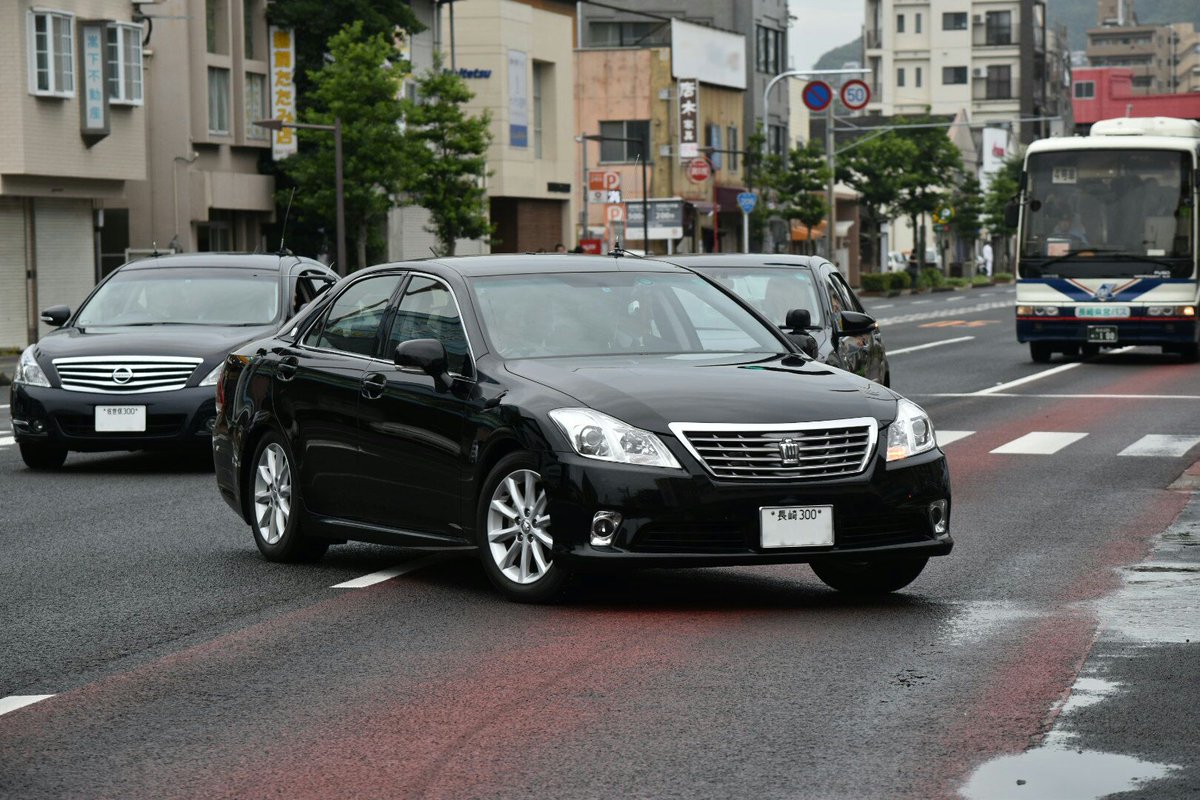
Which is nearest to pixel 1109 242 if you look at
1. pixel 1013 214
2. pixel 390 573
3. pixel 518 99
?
pixel 1013 214

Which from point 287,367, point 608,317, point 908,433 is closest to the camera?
point 908,433

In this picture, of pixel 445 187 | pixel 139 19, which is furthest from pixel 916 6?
pixel 139 19

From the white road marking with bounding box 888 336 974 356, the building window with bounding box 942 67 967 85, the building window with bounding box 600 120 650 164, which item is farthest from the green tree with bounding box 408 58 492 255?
the building window with bounding box 942 67 967 85

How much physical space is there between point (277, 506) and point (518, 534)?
2282 mm

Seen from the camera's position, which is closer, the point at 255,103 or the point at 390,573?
the point at 390,573

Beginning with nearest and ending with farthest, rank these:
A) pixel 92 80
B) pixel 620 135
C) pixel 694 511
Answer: pixel 694 511
pixel 92 80
pixel 620 135

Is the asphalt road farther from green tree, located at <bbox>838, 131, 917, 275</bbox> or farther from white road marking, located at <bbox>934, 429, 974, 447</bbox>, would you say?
green tree, located at <bbox>838, 131, 917, 275</bbox>

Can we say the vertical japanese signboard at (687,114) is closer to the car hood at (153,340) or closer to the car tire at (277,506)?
the car hood at (153,340)

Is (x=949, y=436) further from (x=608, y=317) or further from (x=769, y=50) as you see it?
(x=769, y=50)

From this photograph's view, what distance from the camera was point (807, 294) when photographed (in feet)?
54.6

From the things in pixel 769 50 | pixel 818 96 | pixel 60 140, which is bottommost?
pixel 60 140

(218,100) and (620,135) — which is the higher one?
(620,135)

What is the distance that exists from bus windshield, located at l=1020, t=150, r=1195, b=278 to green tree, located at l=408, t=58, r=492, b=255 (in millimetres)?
22680

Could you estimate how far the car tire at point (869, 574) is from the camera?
9.41m
